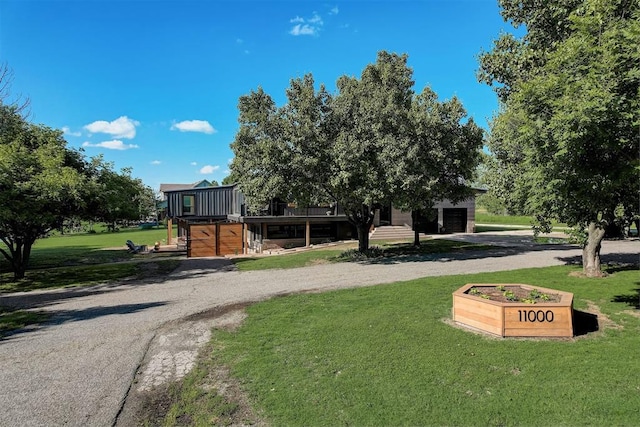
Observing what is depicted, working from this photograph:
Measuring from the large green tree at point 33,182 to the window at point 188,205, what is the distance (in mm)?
15850

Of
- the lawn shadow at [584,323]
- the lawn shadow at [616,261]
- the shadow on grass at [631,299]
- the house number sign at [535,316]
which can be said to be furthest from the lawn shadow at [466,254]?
the house number sign at [535,316]

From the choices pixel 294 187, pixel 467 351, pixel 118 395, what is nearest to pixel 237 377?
pixel 118 395

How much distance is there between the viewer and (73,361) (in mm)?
6363

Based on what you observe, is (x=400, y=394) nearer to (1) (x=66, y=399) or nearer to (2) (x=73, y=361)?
(1) (x=66, y=399)

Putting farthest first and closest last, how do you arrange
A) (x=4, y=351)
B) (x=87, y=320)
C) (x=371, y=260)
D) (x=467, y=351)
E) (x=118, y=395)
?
(x=371, y=260) < (x=87, y=320) < (x=4, y=351) < (x=467, y=351) < (x=118, y=395)

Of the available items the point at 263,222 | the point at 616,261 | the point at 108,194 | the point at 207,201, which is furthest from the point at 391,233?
the point at 108,194

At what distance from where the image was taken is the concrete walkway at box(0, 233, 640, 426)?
5.04 meters

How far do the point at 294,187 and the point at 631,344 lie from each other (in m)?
12.5

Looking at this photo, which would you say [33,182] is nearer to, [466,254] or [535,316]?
[535,316]

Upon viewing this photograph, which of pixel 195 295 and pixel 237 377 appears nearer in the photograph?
pixel 237 377

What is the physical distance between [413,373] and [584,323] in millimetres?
4486

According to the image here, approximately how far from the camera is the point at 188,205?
1341 inches

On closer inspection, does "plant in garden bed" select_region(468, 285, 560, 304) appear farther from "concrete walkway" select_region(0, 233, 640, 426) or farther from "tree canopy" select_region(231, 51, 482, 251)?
"tree canopy" select_region(231, 51, 482, 251)

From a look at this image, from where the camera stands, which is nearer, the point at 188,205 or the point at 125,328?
the point at 125,328
